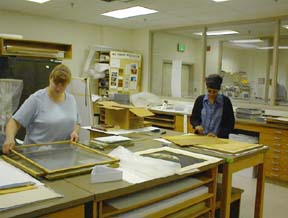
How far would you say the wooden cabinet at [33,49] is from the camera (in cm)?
401

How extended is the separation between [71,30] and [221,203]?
4801 mm

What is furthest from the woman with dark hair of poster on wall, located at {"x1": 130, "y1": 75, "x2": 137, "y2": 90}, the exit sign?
the exit sign

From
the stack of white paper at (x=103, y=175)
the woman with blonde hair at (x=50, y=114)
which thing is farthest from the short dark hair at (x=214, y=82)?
the stack of white paper at (x=103, y=175)

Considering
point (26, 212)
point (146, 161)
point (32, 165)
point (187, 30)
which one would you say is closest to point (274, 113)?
point (187, 30)

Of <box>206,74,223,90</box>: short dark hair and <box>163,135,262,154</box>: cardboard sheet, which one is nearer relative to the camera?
<box>163,135,262,154</box>: cardboard sheet

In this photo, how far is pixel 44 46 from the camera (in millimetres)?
4387

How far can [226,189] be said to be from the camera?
7.39 feet

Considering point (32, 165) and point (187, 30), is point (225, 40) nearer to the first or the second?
point (187, 30)

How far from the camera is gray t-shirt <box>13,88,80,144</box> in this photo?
2.29 meters

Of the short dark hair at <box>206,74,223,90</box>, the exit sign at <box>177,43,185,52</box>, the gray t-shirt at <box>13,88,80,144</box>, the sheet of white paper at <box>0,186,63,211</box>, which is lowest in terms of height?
the sheet of white paper at <box>0,186,63,211</box>

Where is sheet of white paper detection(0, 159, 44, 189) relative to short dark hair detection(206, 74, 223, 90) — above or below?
below

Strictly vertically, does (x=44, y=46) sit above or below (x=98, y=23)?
below

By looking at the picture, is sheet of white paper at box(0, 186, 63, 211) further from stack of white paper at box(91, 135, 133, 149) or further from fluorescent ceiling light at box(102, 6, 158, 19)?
fluorescent ceiling light at box(102, 6, 158, 19)

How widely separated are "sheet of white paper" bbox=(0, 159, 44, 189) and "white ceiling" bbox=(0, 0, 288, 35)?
10.7ft
